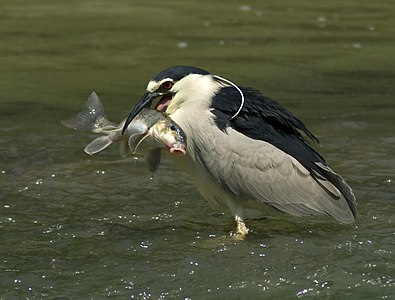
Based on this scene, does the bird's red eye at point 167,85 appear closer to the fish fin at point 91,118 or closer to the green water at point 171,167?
the fish fin at point 91,118

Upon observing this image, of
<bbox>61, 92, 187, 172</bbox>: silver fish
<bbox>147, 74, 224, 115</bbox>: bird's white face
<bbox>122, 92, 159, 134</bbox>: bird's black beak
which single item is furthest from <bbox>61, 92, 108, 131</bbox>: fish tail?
<bbox>147, 74, 224, 115</bbox>: bird's white face

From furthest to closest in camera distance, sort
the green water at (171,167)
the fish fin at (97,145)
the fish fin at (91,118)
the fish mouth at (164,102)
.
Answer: the fish mouth at (164,102)
the fish fin at (91,118)
the fish fin at (97,145)
the green water at (171,167)

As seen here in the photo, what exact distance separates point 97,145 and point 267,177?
3.33ft

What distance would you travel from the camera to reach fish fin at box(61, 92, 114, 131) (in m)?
5.94

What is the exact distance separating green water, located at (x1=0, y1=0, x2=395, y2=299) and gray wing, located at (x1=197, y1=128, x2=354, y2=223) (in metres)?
0.18

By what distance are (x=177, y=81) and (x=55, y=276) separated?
56.1 inches

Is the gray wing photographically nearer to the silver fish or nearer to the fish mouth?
the silver fish

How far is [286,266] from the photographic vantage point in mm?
5363

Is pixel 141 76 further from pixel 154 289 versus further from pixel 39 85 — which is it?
pixel 154 289

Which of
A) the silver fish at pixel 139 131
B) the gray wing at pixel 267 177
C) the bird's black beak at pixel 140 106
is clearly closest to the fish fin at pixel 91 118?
the silver fish at pixel 139 131

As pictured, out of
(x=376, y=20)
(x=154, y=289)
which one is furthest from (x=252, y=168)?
(x=376, y=20)

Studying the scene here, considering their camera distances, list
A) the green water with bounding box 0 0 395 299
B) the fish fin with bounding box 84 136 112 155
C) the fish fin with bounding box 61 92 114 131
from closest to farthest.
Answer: the green water with bounding box 0 0 395 299, the fish fin with bounding box 84 136 112 155, the fish fin with bounding box 61 92 114 131

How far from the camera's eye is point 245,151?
5.88 meters

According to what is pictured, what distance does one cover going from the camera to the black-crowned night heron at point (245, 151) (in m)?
5.85
